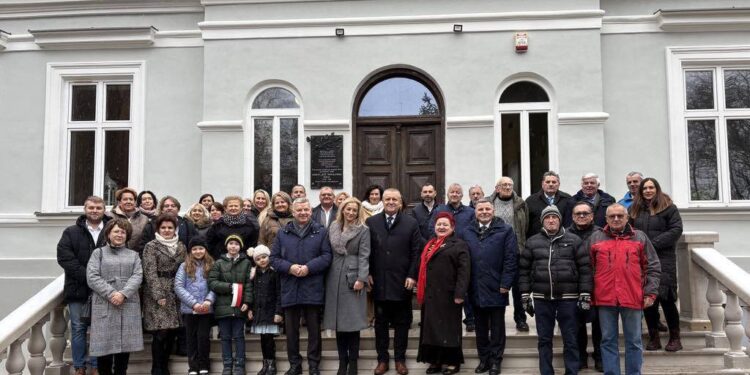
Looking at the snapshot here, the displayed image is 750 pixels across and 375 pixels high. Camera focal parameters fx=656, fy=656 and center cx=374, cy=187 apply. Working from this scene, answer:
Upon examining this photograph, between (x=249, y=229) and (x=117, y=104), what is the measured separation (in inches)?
196

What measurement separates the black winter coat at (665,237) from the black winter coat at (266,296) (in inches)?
142

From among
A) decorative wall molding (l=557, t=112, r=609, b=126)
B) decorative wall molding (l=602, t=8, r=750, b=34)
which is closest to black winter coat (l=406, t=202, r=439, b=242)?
decorative wall molding (l=557, t=112, r=609, b=126)

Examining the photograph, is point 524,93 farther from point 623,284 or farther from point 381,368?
point 381,368

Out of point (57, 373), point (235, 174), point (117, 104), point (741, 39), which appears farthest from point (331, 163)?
point (741, 39)

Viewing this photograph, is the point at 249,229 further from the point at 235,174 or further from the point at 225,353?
the point at 235,174

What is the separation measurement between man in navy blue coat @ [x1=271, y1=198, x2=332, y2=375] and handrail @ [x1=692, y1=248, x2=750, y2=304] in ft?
12.5

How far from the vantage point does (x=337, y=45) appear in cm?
980

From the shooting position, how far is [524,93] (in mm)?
9742

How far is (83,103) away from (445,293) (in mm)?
7296

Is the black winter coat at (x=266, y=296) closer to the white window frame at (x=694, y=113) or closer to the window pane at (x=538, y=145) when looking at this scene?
the window pane at (x=538, y=145)

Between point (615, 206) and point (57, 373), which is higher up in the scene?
point (615, 206)

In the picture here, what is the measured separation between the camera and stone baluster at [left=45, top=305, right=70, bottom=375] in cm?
680

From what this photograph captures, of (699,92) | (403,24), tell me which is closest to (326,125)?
(403,24)

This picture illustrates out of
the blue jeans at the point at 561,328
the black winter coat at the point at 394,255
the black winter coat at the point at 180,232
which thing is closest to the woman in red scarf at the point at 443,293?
the black winter coat at the point at 394,255
